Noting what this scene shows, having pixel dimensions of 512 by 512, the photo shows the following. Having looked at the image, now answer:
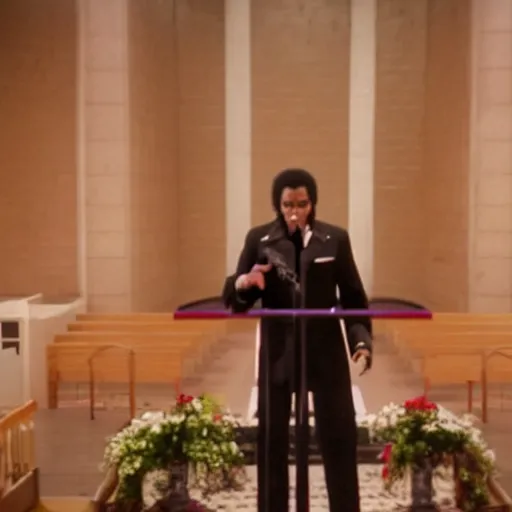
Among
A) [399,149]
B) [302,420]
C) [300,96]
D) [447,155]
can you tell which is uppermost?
[300,96]

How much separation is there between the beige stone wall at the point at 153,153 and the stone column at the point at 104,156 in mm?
192

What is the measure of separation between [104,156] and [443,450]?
6.66m

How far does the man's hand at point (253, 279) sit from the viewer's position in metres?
2.57

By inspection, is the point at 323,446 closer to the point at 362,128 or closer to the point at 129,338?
the point at 129,338

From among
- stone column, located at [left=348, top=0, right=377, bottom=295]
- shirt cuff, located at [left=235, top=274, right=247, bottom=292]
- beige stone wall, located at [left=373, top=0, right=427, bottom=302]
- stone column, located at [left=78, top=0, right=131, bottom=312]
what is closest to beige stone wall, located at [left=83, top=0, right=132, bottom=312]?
stone column, located at [left=78, top=0, right=131, bottom=312]

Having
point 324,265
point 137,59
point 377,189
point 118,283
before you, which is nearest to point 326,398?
point 324,265

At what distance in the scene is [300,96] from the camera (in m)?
12.6

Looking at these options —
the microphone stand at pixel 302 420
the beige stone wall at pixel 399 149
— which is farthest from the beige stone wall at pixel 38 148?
the microphone stand at pixel 302 420

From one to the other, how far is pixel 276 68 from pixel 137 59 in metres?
2.79

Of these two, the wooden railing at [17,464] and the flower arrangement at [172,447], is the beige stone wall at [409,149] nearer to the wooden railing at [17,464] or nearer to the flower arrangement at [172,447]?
the flower arrangement at [172,447]

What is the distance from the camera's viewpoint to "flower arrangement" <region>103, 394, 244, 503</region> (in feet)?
13.8

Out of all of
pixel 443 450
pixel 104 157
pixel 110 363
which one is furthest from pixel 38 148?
pixel 443 450

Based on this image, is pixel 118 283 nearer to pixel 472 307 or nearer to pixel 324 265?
pixel 472 307

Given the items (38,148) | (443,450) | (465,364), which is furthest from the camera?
(38,148)
